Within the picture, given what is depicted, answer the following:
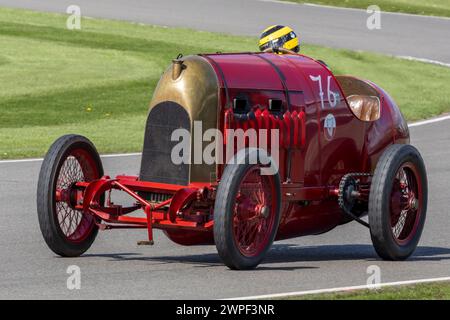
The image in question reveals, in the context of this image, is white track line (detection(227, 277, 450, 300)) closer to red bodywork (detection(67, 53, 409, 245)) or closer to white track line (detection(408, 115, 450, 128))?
red bodywork (detection(67, 53, 409, 245))

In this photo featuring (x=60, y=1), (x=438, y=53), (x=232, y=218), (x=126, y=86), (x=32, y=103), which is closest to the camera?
(x=232, y=218)

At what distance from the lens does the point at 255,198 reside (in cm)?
934

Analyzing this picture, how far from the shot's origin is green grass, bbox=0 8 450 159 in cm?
1891

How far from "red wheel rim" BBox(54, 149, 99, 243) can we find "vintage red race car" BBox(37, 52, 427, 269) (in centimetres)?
1

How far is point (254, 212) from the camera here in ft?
30.4

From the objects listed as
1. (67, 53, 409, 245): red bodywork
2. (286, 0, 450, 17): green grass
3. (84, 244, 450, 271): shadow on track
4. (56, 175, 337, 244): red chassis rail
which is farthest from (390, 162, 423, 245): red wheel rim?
(286, 0, 450, 17): green grass

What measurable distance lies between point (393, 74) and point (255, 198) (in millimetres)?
15937

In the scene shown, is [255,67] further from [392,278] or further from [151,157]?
[392,278]

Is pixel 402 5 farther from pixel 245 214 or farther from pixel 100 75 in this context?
pixel 245 214

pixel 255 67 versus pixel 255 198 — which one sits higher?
pixel 255 67

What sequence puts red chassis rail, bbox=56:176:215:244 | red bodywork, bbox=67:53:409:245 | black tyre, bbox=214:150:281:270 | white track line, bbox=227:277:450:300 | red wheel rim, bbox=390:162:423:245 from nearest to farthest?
white track line, bbox=227:277:450:300 < black tyre, bbox=214:150:281:270 < red chassis rail, bbox=56:176:215:244 < red bodywork, bbox=67:53:409:245 < red wheel rim, bbox=390:162:423:245

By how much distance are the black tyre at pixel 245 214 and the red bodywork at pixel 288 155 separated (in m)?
0.24

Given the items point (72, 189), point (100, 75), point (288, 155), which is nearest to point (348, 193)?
point (288, 155)
